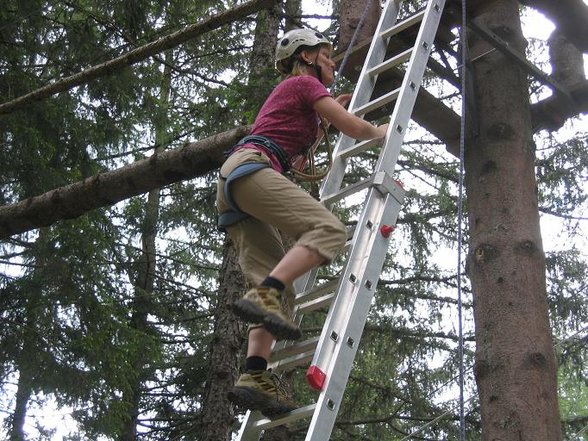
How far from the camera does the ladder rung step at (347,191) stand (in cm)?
366

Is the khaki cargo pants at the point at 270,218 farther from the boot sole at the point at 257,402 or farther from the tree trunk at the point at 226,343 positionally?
the tree trunk at the point at 226,343

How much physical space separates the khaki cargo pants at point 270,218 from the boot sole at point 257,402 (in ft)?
1.70

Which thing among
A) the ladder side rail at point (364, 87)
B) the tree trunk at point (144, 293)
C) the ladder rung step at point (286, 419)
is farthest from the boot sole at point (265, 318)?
the tree trunk at point (144, 293)

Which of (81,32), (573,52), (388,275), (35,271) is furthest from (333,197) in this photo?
(388,275)

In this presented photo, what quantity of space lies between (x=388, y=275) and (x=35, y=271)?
14.5ft

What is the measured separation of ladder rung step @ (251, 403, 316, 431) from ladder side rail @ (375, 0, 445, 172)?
3.67 feet

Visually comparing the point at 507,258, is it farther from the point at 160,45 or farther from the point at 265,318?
the point at 160,45

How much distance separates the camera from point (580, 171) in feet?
27.8

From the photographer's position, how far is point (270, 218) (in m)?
A: 3.42

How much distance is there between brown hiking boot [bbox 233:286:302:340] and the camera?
3.05m

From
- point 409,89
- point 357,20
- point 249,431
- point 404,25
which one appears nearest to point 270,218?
point 249,431

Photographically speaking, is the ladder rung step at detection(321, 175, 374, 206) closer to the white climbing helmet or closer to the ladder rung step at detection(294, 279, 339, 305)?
the ladder rung step at detection(294, 279, 339, 305)

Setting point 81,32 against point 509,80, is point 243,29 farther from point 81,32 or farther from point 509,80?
point 509,80

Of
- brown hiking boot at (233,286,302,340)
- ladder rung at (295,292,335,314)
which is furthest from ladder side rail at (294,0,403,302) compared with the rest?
brown hiking boot at (233,286,302,340)
